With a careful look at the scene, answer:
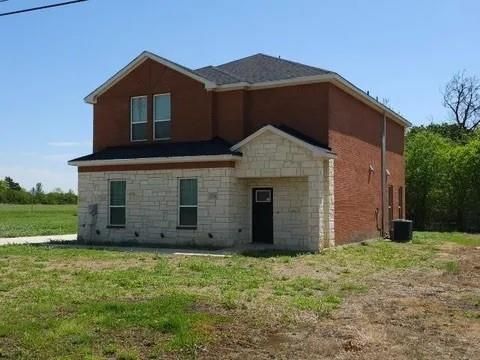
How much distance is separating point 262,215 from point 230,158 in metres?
2.56

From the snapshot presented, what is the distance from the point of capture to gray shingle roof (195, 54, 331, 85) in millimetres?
21859

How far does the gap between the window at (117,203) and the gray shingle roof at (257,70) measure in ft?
17.7

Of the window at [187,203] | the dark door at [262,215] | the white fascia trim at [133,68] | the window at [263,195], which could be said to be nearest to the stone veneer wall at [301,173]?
the window at [263,195]

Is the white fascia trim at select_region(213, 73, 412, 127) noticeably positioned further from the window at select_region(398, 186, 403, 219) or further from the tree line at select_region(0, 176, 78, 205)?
the tree line at select_region(0, 176, 78, 205)

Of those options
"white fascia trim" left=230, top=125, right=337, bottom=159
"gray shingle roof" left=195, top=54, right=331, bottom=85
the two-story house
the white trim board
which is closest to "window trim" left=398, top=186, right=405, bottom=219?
the two-story house

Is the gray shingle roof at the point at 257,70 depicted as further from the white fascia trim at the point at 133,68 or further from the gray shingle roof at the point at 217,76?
the white fascia trim at the point at 133,68

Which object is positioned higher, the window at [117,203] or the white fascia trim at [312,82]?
the white fascia trim at [312,82]

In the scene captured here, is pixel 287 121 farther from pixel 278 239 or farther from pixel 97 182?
pixel 97 182

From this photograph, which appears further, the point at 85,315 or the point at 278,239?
the point at 278,239

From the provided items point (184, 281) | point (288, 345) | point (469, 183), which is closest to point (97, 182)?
point (184, 281)

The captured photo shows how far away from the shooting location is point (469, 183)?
1399 inches

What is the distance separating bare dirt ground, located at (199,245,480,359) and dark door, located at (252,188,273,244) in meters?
9.76

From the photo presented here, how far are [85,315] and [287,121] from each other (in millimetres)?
13949

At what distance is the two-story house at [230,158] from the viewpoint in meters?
20.1
